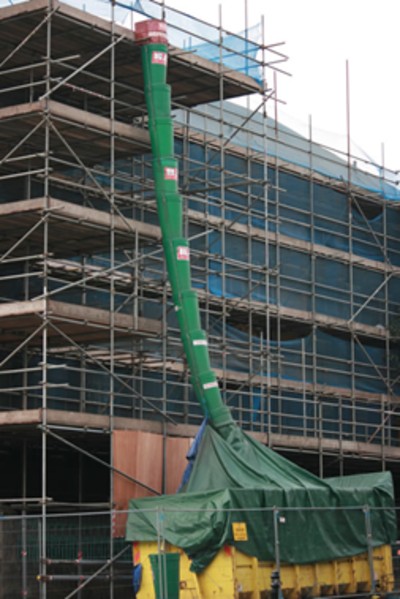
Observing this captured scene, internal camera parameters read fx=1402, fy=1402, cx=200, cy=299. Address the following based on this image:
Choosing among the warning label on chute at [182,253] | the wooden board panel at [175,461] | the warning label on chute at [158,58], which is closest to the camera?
the warning label on chute at [182,253]

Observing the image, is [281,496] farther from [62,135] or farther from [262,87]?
[262,87]

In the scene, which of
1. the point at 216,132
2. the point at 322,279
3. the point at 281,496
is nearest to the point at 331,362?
the point at 322,279

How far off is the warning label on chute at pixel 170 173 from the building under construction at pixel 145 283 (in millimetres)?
1037

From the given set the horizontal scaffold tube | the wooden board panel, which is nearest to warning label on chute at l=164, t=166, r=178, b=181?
the horizontal scaffold tube

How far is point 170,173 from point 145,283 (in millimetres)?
3313

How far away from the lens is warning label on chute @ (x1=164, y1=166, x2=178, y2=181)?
28.5 m

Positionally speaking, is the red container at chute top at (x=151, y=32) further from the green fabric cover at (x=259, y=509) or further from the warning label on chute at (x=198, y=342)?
the green fabric cover at (x=259, y=509)

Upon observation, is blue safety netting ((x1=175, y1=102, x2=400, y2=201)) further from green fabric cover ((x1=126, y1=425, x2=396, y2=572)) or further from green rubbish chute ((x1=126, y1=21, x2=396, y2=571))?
green fabric cover ((x1=126, y1=425, x2=396, y2=572))

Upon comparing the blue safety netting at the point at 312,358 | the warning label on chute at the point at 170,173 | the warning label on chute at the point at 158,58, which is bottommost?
the blue safety netting at the point at 312,358

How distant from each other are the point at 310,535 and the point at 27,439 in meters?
6.93

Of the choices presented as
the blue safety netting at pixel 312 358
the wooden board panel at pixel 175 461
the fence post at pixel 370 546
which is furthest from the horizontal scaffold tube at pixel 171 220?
the blue safety netting at pixel 312 358

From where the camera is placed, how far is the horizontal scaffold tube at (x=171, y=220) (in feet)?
91.2

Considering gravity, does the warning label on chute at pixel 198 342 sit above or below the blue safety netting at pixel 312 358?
below

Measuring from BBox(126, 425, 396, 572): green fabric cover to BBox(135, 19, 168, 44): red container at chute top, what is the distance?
26.4 feet
